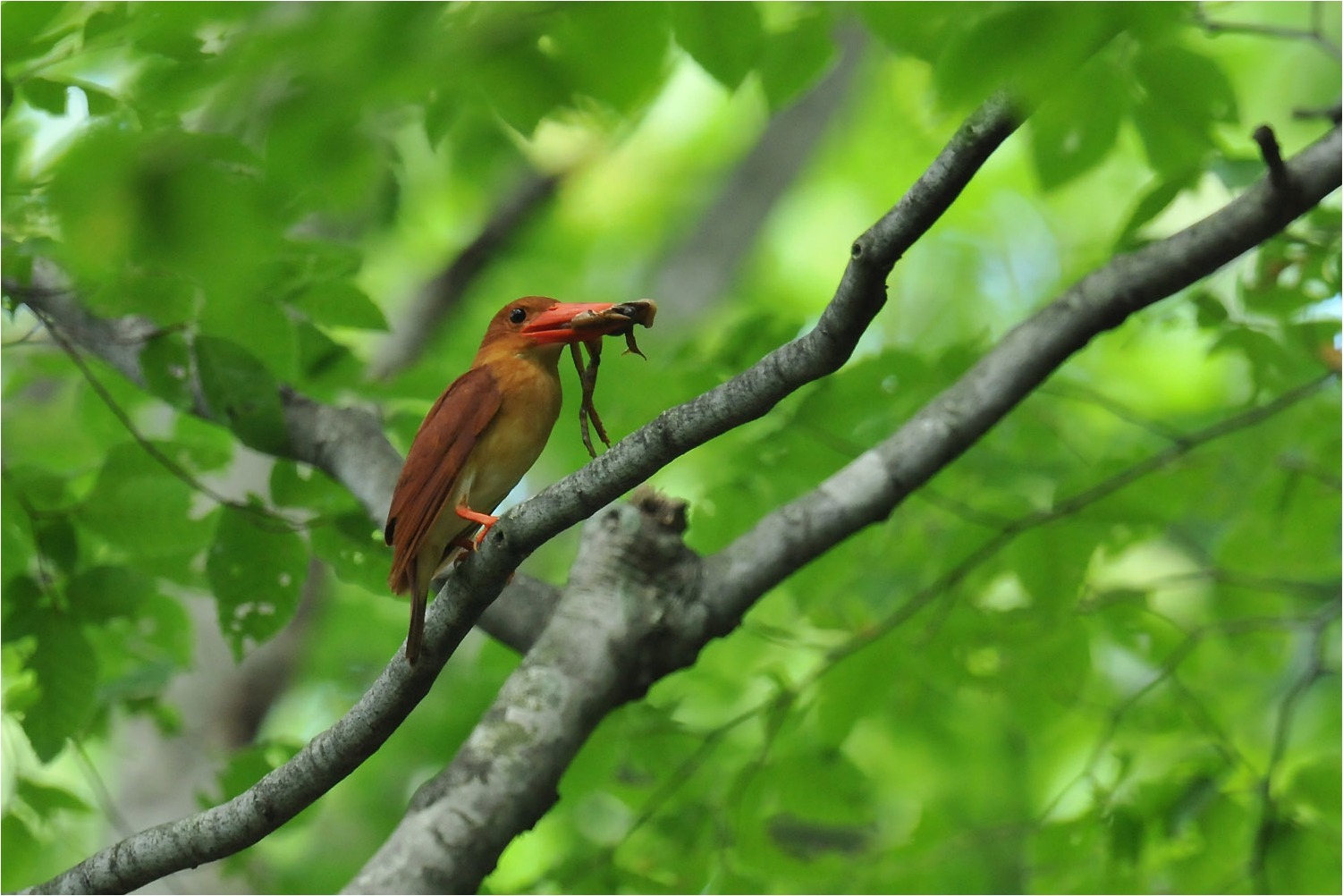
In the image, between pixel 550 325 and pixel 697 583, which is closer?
pixel 550 325

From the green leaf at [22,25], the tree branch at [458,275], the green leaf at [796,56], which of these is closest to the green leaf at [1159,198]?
the green leaf at [796,56]

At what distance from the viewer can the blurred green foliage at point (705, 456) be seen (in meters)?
1.81

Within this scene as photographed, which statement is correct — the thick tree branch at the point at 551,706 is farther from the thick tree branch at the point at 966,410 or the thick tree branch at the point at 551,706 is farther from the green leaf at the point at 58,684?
the green leaf at the point at 58,684

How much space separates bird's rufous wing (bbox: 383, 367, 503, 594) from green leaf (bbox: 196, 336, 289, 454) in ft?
2.47

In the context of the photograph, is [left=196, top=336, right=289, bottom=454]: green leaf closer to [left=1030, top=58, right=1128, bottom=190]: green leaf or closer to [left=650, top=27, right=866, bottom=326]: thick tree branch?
[left=1030, top=58, right=1128, bottom=190]: green leaf

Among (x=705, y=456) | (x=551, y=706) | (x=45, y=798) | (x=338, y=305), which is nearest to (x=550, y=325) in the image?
(x=338, y=305)

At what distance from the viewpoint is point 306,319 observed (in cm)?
389

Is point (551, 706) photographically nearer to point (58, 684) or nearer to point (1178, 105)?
point (58, 684)

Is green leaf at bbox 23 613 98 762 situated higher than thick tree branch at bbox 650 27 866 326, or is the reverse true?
green leaf at bbox 23 613 98 762

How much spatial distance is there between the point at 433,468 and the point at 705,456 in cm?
242

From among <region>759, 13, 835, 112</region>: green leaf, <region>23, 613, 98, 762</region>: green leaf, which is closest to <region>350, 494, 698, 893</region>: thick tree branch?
<region>23, 613, 98, 762</region>: green leaf

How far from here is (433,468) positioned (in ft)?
9.78

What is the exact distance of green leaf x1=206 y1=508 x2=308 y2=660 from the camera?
3570 mm

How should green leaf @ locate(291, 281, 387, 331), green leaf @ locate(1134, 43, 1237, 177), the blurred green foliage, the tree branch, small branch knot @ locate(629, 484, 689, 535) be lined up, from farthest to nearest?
1. the tree branch
2. small branch knot @ locate(629, 484, 689, 535)
3. green leaf @ locate(291, 281, 387, 331)
4. green leaf @ locate(1134, 43, 1237, 177)
5. the blurred green foliage
